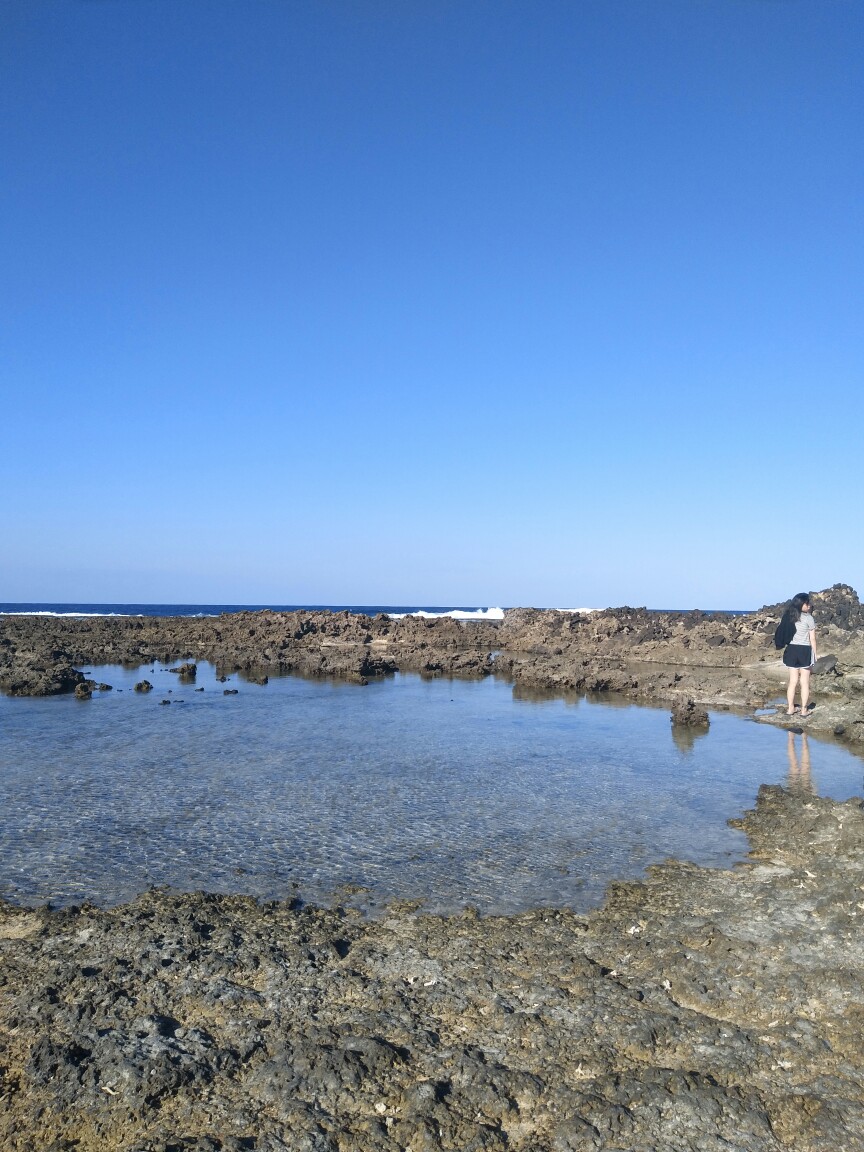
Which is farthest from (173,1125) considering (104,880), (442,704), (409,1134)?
(442,704)

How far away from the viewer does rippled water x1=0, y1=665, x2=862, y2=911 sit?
788cm

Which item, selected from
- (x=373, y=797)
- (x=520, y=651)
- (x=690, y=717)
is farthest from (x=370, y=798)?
(x=520, y=651)

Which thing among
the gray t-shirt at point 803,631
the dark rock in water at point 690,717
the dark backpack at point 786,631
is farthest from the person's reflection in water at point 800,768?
the dark backpack at point 786,631

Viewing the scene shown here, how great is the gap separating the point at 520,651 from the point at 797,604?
2104 centimetres

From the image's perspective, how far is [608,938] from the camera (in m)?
6.31

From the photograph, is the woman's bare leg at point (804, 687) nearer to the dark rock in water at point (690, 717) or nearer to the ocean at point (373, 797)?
the ocean at point (373, 797)

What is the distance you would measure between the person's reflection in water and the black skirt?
219 centimetres

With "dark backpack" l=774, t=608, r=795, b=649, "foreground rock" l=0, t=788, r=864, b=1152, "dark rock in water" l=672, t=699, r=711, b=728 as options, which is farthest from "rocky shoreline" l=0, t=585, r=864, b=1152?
"dark backpack" l=774, t=608, r=795, b=649

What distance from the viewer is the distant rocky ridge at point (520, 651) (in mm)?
21859

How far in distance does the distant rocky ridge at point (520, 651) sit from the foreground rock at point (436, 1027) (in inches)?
436

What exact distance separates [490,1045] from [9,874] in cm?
520

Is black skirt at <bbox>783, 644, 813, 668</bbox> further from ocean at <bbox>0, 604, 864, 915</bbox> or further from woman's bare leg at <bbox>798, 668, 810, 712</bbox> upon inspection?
ocean at <bbox>0, 604, 864, 915</bbox>

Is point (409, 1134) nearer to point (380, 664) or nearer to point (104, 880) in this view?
point (104, 880)

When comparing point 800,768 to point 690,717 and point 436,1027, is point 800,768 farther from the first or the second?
point 436,1027
